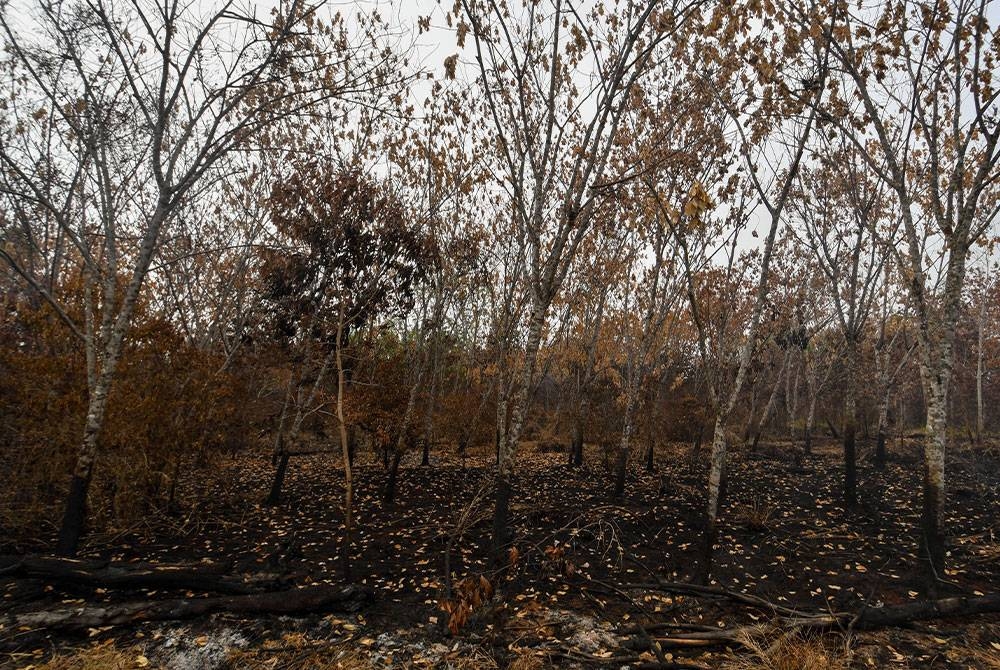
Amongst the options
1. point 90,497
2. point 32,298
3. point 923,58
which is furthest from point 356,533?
point 923,58

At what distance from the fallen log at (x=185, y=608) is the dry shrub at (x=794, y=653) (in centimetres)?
362

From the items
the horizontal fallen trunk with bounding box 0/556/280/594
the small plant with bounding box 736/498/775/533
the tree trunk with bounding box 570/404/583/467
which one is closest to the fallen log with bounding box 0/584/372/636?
the horizontal fallen trunk with bounding box 0/556/280/594

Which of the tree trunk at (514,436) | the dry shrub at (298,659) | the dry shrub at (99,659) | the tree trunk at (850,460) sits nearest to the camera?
the dry shrub at (99,659)

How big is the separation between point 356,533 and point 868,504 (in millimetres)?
10304

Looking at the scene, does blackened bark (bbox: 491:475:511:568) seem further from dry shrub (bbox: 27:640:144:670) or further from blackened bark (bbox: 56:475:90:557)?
blackened bark (bbox: 56:475:90:557)

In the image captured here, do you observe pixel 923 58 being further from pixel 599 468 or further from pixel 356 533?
pixel 599 468

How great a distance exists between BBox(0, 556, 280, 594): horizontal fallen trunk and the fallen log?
1.17 ft

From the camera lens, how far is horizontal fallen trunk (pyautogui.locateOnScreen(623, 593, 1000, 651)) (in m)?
4.30

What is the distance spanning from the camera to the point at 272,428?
37.6 ft

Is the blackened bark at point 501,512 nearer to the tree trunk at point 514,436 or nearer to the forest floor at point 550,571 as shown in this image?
the tree trunk at point 514,436

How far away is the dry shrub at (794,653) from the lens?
12.4 feet

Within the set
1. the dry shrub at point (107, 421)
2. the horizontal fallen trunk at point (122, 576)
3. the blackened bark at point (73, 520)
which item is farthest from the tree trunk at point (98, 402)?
the dry shrub at point (107, 421)

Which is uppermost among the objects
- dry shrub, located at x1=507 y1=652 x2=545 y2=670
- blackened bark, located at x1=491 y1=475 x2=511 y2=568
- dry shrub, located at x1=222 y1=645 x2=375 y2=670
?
blackened bark, located at x1=491 y1=475 x2=511 y2=568

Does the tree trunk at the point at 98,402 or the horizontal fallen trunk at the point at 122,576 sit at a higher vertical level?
the tree trunk at the point at 98,402
